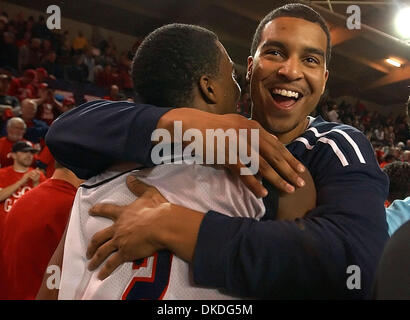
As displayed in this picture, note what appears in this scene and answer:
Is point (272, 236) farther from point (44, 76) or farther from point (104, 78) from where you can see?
point (104, 78)

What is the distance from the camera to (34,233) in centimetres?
163

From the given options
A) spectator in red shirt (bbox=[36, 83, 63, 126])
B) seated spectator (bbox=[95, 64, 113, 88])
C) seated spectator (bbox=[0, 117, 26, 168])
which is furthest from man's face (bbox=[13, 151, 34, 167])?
seated spectator (bbox=[95, 64, 113, 88])

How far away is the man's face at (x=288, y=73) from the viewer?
46.4 inches

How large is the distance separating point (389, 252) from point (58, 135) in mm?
666

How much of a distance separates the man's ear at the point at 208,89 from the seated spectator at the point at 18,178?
8.42 ft

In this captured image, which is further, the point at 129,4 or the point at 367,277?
the point at 129,4

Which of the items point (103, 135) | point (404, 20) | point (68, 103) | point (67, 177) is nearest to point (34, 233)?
point (67, 177)

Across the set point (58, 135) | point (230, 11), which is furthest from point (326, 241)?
point (230, 11)

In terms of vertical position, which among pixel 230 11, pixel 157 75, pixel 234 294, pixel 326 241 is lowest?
pixel 234 294

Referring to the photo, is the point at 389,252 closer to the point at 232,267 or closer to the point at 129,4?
the point at 232,267

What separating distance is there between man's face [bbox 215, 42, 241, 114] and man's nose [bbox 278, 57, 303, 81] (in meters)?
0.25

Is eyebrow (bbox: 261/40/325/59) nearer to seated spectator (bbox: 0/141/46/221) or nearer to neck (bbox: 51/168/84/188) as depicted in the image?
neck (bbox: 51/168/84/188)

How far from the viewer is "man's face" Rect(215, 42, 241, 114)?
3.02ft

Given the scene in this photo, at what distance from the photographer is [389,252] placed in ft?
1.74
